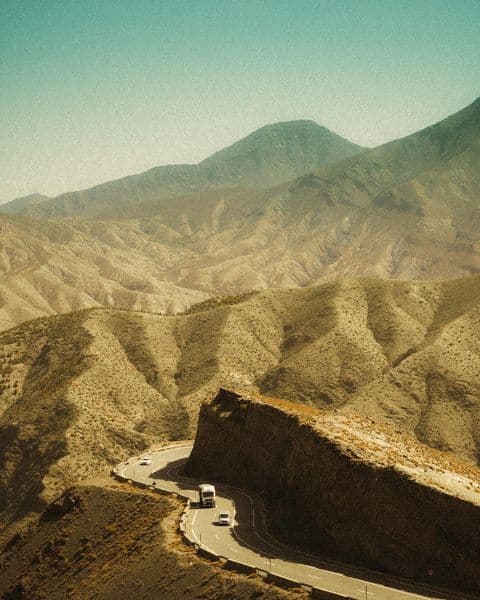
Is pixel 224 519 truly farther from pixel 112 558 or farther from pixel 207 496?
pixel 112 558

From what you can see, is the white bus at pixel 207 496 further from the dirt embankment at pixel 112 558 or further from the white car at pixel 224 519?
the white car at pixel 224 519

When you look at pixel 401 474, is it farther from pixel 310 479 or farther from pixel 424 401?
pixel 424 401

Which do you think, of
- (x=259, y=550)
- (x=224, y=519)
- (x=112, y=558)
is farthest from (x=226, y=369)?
(x=259, y=550)

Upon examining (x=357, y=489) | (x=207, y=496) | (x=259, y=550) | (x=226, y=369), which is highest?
(x=357, y=489)

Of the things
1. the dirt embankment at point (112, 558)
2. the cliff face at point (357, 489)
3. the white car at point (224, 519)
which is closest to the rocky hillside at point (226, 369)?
the dirt embankment at point (112, 558)

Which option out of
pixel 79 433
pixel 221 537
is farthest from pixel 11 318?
pixel 221 537

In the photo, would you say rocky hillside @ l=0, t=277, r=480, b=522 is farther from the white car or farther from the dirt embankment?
the white car
